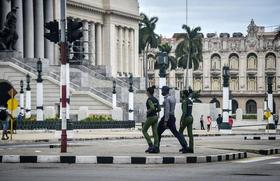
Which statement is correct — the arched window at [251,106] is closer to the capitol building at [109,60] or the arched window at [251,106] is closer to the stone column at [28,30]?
the capitol building at [109,60]

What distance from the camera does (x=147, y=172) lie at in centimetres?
2031

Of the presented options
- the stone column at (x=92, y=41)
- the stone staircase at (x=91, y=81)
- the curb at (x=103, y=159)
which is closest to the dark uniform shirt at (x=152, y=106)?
the curb at (x=103, y=159)

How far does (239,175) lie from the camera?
19.4 meters

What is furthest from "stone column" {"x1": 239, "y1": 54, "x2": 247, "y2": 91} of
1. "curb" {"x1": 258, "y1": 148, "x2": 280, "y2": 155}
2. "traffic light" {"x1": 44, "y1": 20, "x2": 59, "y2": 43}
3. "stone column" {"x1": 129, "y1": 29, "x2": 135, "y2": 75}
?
"traffic light" {"x1": 44, "y1": 20, "x2": 59, "y2": 43}

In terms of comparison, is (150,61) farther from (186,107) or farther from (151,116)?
(151,116)

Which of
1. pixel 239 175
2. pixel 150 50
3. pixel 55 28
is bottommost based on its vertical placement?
pixel 239 175

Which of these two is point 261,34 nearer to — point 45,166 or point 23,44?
point 23,44

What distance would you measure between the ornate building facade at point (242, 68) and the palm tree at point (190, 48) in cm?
1134

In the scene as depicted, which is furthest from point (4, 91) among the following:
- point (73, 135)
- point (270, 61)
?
point (270, 61)

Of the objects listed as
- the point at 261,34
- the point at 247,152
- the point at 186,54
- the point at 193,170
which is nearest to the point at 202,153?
the point at 247,152

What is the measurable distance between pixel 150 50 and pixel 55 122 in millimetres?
96344

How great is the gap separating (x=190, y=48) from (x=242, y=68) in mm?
16520

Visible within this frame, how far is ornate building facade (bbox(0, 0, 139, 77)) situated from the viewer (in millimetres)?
89312

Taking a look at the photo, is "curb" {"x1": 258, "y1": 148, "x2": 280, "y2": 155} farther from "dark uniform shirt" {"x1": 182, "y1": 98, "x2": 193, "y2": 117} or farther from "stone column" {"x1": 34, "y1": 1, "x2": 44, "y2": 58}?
"stone column" {"x1": 34, "y1": 1, "x2": 44, "y2": 58}
